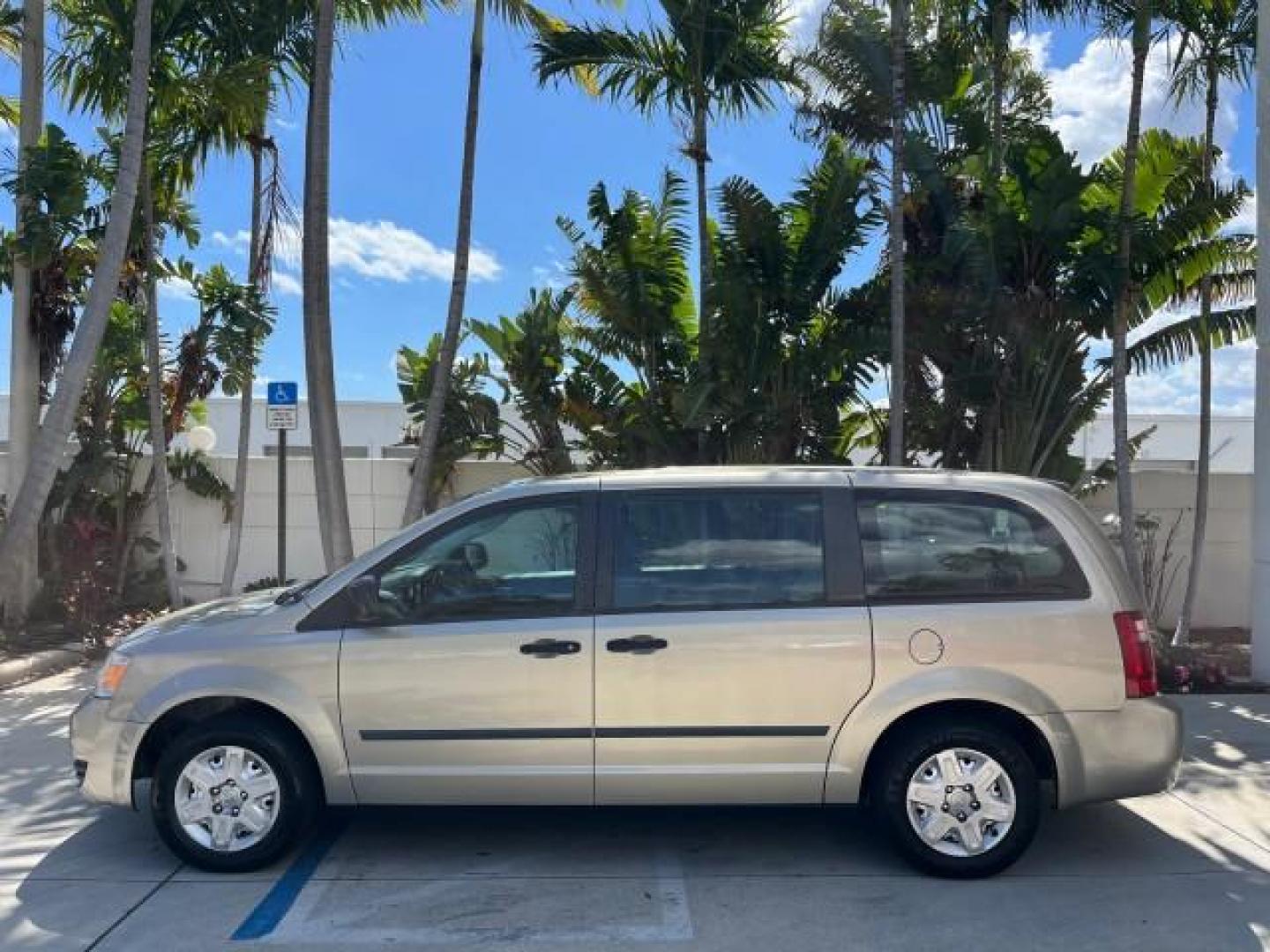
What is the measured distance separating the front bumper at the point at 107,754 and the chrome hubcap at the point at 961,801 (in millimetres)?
3466

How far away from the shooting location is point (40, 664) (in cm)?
965

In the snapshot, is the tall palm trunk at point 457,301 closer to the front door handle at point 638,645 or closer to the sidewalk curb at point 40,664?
the sidewalk curb at point 40,664

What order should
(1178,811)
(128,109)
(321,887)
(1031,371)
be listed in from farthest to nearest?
(1031,371), (128,109), (1178,811), (321,887)

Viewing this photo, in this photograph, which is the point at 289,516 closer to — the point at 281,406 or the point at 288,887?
the point at 281,406

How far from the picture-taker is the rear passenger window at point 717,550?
496 centimetres

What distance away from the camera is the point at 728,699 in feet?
15.9

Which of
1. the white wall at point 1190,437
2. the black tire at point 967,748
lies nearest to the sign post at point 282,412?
the black tire at point 967,748

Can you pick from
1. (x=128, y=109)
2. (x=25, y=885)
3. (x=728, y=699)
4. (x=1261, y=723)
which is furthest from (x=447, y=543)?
(x=128, y=109)

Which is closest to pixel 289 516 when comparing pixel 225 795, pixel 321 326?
pixel 321 326

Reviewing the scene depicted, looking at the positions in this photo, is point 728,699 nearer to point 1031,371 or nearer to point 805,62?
point 1031,371

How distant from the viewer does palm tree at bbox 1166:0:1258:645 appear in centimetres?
1009

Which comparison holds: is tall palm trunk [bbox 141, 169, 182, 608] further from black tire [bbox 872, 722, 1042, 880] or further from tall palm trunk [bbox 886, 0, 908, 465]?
black tire [bbox 872, 722, 1042, 880]

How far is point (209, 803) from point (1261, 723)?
23.1ft

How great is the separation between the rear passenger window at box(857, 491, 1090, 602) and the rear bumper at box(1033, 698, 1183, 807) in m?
0.54
